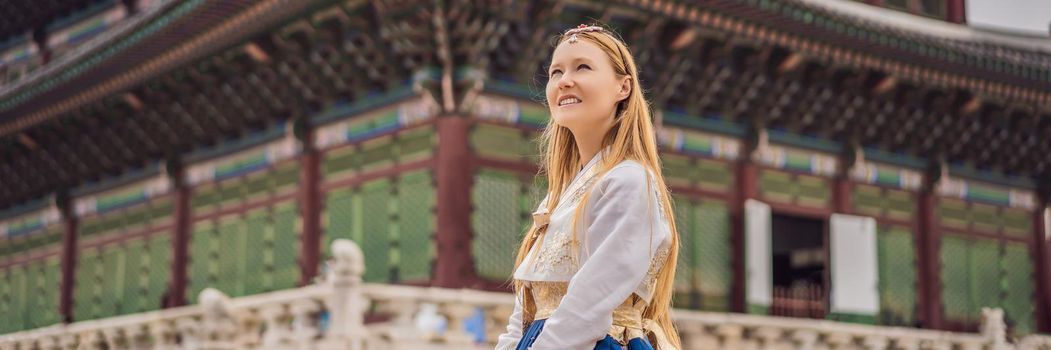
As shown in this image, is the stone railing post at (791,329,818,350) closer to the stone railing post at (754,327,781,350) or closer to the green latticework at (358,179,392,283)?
the stone railing post at (754,327,781,350)

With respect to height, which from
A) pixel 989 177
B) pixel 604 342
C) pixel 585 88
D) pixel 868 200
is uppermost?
pixel 989 177

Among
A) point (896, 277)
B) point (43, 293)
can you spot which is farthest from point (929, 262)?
point (43, 293)

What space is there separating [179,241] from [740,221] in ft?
22.6

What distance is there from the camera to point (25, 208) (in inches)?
794

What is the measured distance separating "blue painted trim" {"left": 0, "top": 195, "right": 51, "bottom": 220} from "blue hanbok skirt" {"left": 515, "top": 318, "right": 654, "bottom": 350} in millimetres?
17564

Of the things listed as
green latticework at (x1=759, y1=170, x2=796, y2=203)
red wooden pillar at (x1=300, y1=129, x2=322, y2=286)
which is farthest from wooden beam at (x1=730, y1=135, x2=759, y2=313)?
red wooden pillar at (x1=300, y1=129, x2=322, y2=286)

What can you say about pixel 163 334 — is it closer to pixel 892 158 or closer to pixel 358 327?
pixel 358 327

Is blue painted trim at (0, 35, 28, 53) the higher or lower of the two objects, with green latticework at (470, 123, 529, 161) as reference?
higher

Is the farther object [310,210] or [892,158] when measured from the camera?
[892,158]

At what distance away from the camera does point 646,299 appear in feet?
10.6

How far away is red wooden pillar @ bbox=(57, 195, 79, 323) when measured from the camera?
751 inches

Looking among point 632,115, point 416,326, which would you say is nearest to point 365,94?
point 416,326

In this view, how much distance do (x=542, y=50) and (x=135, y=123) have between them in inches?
237

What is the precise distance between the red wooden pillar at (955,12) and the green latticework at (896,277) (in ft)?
14.8
